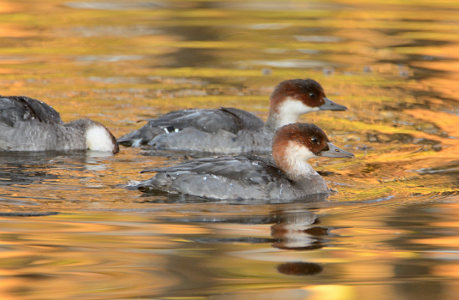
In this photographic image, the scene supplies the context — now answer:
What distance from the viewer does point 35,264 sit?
8.24 m

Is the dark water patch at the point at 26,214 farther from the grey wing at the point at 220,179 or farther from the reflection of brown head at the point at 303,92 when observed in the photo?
the reflection of brown head at the point at 303,92

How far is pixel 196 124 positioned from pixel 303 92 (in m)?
1.73

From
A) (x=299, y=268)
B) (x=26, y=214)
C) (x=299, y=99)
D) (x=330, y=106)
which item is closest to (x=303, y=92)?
(x=299, y=99)

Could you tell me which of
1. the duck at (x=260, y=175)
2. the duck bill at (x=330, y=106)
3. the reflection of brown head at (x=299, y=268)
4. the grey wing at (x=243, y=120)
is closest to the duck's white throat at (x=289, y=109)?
the duck bill at (x=330, y=106)

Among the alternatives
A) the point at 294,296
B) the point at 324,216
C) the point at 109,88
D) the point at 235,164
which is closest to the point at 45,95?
the point at 109,88

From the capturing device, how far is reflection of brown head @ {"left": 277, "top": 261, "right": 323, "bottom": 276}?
8129mm

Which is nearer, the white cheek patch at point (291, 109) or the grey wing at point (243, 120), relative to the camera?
the grey wing at point (243, 120)

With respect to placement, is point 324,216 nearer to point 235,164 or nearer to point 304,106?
point 235,164

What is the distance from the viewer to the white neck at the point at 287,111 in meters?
14.9

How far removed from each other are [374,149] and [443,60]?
23.8 feet

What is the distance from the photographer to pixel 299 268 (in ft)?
27.1

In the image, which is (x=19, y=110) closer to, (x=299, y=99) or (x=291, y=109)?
(x=291, y=109)

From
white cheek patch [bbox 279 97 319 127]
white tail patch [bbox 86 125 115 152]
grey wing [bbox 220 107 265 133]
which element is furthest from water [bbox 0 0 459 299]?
grey wing [bbox 220 107 265 133]

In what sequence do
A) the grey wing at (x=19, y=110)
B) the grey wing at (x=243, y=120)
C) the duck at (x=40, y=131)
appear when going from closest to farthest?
the duck at (x=40, y=131) → the grey wing at (x=19, y=110) → the grey wing at (x=243, y=120)
